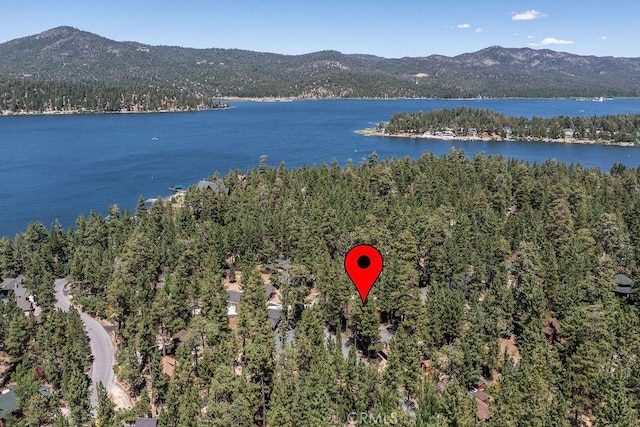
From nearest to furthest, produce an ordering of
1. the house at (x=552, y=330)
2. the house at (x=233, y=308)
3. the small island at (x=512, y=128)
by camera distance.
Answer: the house at (x=552, y=330)
the house at (x=233, y=308)
the small island at (x=512, y=128)

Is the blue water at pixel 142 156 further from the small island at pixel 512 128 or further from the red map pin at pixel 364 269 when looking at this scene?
the red map pin at pixel 364 269

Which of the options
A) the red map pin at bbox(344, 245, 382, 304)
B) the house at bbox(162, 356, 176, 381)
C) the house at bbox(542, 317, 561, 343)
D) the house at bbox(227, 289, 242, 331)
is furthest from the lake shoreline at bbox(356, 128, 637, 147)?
the red map pin at bbox(344, 245, 382, 304)

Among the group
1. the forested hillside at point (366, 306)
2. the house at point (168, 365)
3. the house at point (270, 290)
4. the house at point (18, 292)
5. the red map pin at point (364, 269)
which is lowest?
the house at point (168, 365)

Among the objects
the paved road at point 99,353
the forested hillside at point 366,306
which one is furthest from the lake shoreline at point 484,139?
the paved road at point 99,353

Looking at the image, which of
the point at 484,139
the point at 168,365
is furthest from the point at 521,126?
the point at 168,365

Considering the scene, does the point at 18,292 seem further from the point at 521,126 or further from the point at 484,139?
the point at 521,126

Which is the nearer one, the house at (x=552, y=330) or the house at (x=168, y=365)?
the house at (x=168, y=365)

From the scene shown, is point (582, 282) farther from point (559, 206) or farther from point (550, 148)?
point (550, 148)
